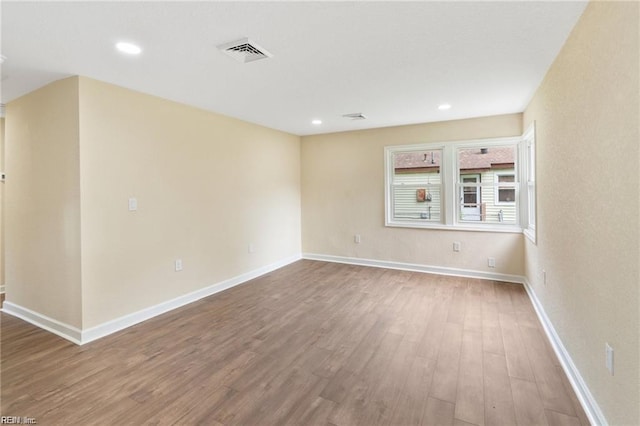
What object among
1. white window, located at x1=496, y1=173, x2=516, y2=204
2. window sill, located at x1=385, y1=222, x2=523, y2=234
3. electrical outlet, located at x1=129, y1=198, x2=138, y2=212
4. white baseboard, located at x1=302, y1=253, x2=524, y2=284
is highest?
white window, located at x1=496, y1=173, x2=516, y2=204

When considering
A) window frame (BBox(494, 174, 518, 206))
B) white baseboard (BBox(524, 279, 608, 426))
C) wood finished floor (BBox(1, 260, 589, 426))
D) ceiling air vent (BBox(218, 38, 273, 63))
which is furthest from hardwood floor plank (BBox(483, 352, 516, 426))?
ceiling air vent (BBox(218, 38, 273, 63))

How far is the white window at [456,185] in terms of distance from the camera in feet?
14.6

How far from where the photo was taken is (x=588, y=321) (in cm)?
183

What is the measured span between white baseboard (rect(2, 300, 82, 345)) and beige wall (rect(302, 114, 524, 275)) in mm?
3829

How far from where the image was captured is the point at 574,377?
80.2 inches

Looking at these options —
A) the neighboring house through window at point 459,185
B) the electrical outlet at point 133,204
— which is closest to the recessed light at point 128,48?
the electrical outlet at point 133,204

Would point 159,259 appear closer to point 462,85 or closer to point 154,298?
point 154,298

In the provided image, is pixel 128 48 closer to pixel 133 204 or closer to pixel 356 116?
pixel 133 204

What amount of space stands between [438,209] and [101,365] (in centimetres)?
467

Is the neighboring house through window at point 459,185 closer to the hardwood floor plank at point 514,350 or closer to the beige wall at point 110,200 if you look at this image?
the hardwood floor plank at point 514,350

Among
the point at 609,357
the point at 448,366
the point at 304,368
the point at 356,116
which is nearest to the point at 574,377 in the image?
the point at 609,357

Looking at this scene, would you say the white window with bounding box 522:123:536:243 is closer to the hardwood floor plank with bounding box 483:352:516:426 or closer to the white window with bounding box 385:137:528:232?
the white window with bounding box 385:137:528:232

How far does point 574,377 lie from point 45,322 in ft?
15.1

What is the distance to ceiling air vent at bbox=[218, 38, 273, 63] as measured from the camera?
216 cm
